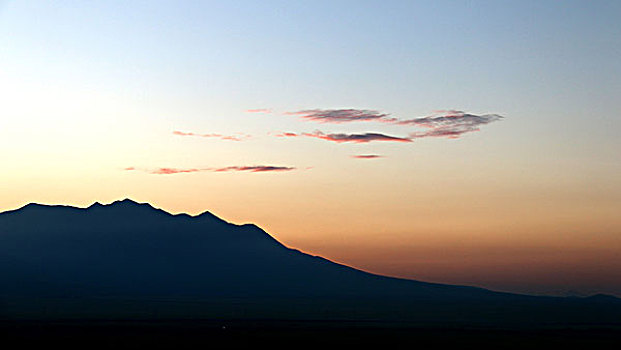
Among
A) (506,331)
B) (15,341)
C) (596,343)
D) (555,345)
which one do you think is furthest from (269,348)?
(506,331)

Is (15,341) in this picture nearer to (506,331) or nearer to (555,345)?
(555,345)

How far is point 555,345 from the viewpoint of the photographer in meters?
107

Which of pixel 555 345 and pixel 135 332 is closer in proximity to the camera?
pixel 555 345

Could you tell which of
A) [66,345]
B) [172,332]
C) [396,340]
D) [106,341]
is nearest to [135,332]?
[172,332]

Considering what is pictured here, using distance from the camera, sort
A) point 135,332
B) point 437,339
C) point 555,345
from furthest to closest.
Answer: point 135,332 < point 437,339 < point 555,345

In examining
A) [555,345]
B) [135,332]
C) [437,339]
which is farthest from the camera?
[135,332]

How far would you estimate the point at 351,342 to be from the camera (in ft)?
353

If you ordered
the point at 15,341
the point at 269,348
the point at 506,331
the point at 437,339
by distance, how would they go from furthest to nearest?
the point at 506,331 → the point at 437,339 → the point at 15,341 → the point at 269,348

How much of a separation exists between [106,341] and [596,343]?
62338mm

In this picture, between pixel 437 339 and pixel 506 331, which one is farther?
pixel 506 331

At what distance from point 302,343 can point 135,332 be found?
32.7 m

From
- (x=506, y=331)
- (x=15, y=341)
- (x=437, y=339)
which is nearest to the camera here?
(x=15, y=341)

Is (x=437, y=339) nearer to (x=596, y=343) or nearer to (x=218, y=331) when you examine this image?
(x=596, y=343)

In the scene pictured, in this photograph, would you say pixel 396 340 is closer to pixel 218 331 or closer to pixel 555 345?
pixel 555 345
